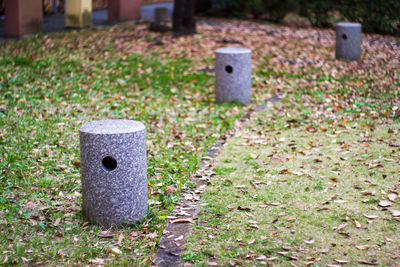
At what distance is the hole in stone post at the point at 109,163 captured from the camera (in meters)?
4.36

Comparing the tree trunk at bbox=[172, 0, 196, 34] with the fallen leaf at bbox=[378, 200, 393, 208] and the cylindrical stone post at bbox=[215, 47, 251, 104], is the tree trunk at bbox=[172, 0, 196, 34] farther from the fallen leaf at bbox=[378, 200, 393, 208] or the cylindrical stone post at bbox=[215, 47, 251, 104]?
the fallen leaf at bbox=[378, 200, 393, 208]

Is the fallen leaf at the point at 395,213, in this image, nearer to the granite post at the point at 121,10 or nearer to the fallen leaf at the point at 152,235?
the fallen leaf at the point at 152,235

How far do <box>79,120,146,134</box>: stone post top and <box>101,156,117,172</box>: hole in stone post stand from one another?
10.9 inches

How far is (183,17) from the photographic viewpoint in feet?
42.4

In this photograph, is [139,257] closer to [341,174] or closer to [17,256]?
[17,256]

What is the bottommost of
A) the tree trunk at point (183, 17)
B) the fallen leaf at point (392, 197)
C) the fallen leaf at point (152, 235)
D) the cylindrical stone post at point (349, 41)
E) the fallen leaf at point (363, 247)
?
the fallen leaf at point (152, 235)

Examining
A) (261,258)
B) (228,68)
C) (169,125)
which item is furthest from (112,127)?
(228,68)

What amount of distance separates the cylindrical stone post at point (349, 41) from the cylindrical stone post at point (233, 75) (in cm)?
402

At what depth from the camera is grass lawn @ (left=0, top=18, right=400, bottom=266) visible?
167 inches

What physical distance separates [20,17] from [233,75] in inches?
256

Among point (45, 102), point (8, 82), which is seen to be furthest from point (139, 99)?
point (8, 82)

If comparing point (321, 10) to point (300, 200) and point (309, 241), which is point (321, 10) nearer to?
point (300, 200)

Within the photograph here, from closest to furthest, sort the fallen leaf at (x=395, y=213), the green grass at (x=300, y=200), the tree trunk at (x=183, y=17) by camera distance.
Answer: the green grass at (x=300, y=200) < the fallen leaf at (x=395, y=213) < the tree trunk at (x=183, y=17)

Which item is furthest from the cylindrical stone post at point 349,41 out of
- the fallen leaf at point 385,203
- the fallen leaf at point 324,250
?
the fallen leaf at point 324,250
